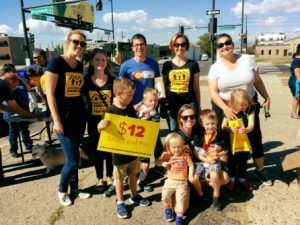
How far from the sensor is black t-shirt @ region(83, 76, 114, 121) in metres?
3.50

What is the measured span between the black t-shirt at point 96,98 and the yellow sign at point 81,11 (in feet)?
141

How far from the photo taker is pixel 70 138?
3.34 meters

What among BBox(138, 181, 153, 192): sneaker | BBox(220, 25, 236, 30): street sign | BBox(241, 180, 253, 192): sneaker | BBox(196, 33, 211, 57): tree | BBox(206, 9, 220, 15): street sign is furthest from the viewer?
BBox(196, 33, 211, 57): tree

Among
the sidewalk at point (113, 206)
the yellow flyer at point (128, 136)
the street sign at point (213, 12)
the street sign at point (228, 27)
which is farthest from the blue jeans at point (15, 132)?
the street sign at point (228, 27)

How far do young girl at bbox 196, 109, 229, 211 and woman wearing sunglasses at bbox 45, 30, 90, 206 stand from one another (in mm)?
1430

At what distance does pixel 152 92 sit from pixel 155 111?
255 millimetres

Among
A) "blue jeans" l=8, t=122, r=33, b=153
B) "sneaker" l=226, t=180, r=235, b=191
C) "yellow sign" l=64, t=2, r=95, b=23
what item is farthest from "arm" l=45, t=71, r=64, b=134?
"yellow sign" l=64, t=2, r=95, b=23

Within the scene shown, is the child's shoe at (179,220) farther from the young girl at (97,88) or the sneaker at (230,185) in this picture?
the young girl at (97,88)

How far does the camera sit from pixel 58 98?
3.21 m

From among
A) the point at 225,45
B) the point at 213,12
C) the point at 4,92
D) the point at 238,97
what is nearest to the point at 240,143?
the point at 238,97

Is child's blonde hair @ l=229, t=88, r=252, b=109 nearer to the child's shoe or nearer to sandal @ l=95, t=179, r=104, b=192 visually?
the child's shoe

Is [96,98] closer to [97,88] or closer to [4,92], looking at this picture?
[97,88]

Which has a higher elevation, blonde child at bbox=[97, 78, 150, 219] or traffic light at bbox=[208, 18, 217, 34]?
traffic light at bbox=[208, 18, 217, 34]

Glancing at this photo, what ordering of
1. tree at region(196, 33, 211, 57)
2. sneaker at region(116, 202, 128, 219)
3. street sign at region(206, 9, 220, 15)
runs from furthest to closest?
tree at region(196, 33, 211, 57)
street sign at region(206, 9, 220, 15)
sneaker at region(116, 202, 128, 219)
